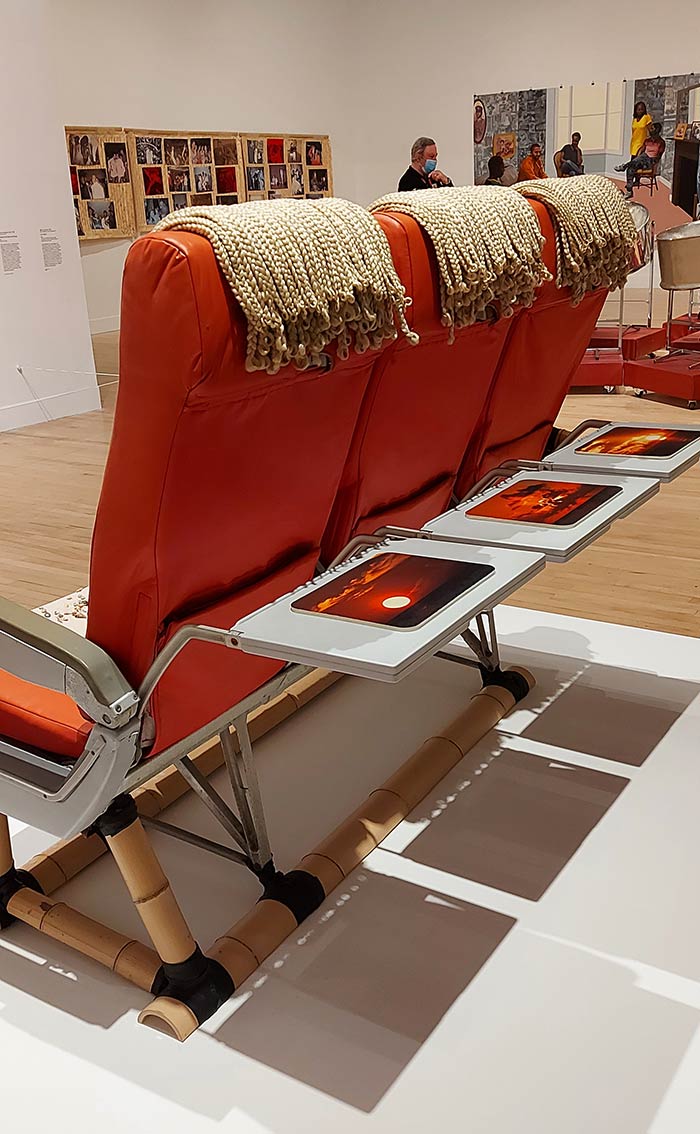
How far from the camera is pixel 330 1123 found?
1465 mm

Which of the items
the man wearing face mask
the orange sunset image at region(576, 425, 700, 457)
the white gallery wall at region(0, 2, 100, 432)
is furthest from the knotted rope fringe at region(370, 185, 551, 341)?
the man wearing face mask

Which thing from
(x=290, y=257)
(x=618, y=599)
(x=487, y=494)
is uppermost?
(x=290, y=257)

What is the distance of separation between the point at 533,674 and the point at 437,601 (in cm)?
139

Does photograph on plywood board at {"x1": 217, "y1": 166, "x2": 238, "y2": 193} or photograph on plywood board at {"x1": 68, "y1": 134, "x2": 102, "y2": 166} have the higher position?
photograph on plywood board at {"x1": 68, "y1": 134, "x2": 102, "y2": 166}

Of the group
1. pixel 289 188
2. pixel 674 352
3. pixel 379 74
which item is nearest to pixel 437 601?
pixel 674 352

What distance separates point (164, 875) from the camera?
164 cm

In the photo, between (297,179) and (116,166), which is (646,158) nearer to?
(297,179)

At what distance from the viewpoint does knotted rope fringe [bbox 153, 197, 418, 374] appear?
1307 millimetres

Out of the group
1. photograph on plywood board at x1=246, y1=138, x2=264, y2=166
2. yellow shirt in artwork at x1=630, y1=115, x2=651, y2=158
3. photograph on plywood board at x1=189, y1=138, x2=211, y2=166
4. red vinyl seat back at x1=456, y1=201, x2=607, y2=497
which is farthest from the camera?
photograph on plywood board at x1=246, y1=138, x2=264, y2=166

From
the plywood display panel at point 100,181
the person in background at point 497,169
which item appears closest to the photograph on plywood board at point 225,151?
the plywood display panel at point 100,181

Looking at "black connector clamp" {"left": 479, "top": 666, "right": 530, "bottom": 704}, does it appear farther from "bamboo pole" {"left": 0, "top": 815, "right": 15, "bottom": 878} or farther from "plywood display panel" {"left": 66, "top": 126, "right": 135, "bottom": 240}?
"plywood display panel" {"left": 66, "top": 126, "right": 135, "bottom": 240}

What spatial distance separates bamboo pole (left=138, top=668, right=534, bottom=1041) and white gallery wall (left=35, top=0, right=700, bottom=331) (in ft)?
24.1

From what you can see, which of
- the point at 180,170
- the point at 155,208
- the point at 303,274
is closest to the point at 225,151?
the point at 180,170

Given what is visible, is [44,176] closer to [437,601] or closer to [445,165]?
[437,601]
